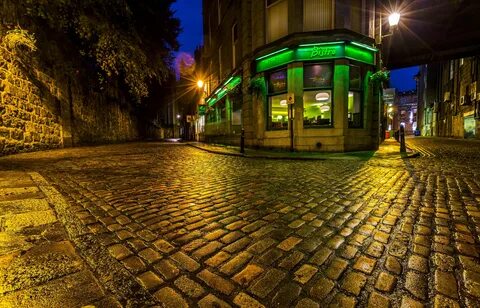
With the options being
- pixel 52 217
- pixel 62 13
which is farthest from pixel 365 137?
pixel 62 13

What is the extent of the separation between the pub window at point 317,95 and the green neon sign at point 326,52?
473mm

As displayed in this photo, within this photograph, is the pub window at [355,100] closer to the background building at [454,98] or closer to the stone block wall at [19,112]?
the stone block wall at [19,112]

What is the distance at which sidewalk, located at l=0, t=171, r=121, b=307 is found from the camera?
1479 millimetres

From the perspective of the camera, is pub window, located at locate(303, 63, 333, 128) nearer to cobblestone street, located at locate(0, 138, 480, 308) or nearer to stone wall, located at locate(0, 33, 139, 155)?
cobblestone street, located at locate(0, 138, 480, 308)

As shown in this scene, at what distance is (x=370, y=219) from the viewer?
A: 9.48 ft

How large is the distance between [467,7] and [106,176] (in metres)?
20.8

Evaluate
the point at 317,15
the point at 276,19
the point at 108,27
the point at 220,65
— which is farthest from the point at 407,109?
the point at 108,27

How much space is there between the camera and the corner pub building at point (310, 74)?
36.5 ft

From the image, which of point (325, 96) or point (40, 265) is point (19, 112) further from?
point (325, 96)

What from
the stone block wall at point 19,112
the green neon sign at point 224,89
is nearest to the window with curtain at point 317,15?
the green neon sign at point 224,89

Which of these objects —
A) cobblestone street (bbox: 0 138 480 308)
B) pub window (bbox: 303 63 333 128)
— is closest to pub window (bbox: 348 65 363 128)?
pub window (bbox: 303 63 333 128)

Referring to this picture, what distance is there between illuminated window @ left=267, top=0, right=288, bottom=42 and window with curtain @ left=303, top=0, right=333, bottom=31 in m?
0.99

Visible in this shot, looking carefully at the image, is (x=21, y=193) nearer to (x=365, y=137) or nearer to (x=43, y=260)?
(x=43, y=260)

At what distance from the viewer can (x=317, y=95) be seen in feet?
38.3
